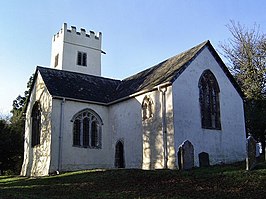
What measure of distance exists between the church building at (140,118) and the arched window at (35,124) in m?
0.08

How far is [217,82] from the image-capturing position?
Answer: 1022 inches

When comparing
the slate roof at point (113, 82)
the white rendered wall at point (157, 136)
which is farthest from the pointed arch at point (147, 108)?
the slate roof at point (113, 82)

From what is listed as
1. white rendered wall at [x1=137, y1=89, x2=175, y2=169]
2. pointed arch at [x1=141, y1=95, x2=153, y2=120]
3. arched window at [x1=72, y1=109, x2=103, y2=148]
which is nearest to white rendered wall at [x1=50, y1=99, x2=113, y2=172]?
arched window at [x1=72, y1=109, x2=103, y2=148]

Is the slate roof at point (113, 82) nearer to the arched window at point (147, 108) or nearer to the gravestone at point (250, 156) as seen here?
the arched window at point (147, 108)

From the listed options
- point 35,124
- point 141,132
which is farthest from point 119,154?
point 35,124

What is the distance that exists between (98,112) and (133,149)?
4920 mm

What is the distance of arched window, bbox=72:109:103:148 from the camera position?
88.6 ft

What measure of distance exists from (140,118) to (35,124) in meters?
9.80

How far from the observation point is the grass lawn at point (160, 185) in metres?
13.6

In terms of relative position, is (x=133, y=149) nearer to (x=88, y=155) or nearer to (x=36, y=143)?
(x=88, y=155)

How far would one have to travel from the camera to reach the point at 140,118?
25.2 meters

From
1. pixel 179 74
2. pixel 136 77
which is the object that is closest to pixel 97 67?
pixel 136 77

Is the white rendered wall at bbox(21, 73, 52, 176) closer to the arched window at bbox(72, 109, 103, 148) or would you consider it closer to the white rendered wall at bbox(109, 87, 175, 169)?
the arched window at bbox(72, 109, 103, 148)

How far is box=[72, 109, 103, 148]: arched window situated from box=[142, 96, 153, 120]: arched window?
502 cm
